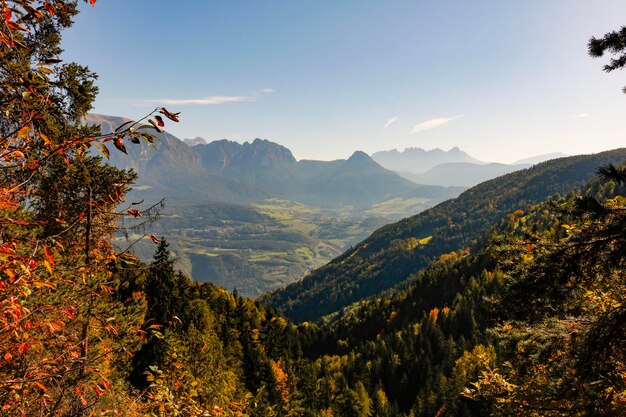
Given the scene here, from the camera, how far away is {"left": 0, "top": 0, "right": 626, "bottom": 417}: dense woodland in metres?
4.87

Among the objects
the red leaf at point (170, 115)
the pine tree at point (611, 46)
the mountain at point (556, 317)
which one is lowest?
the mountain at point (556, 317)

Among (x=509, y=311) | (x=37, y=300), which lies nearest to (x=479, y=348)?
(x=509, y=311)

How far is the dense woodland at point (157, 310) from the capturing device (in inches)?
192

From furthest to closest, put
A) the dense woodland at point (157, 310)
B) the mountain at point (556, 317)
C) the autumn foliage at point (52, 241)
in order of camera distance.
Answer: the mountain at point (556, 317)
the dense woodland at point (157, 310)
the autumn foliage at point (52, 241)

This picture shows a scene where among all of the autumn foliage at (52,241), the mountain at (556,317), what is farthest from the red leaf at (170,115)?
the mountain at (556,317)

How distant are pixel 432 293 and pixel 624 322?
15588cm

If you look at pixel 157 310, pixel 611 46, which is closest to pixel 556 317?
pixel 611 46

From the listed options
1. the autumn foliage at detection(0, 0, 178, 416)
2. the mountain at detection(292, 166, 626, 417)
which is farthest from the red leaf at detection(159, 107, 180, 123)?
the mountain at detection(292, 166, 626, 417)

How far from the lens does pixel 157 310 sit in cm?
4175

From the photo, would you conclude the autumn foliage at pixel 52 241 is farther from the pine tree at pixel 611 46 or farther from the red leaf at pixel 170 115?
the pine tree at pixel 611 46

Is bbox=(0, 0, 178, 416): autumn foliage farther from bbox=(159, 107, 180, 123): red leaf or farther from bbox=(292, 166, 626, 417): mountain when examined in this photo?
bbox=(292, 166, 626, 417): mountain

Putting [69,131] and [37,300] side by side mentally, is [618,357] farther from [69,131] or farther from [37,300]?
[69,131]

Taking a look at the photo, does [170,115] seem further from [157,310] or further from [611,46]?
[157,310]

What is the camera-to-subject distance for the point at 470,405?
68.4 metres
